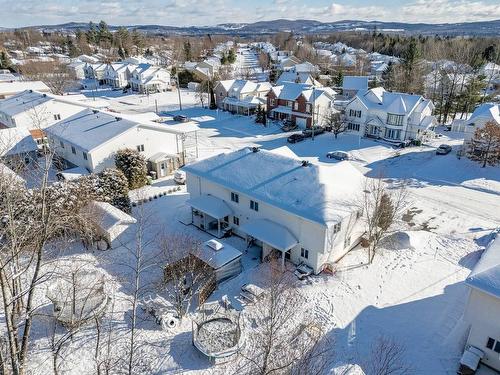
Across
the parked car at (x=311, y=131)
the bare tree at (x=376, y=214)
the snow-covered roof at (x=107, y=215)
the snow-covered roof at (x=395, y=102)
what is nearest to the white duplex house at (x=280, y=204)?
the bare tree at (x=376, y=214)

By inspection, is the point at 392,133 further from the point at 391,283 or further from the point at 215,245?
the point at 215,245

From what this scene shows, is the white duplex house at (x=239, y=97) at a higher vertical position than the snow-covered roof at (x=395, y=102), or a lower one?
lower

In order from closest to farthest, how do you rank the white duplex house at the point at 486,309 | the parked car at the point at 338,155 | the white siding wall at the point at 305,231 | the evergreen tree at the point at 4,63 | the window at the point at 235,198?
the white duplex house at the point at 486,309 < the white siding wall at the point at 305,231 < the window at the point at 235,198 < the parked car at the point at 338,155 < the evergreen tree at the point at 4,63

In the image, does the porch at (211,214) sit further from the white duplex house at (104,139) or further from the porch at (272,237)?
the white duplex house at (104,139)

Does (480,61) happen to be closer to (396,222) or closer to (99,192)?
(396,222)

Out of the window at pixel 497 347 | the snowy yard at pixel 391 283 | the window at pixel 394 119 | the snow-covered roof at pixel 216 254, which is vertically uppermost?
the window at pixel 394 119

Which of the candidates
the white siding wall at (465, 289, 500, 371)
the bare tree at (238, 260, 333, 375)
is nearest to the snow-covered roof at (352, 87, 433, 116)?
the white siding wall at (465, 289, 500, 371)

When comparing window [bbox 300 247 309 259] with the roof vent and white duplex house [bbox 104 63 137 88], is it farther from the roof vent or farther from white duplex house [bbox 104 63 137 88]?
white duplex house [bbox 104 63 137 88]

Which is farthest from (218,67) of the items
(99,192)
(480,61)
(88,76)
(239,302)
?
(239,302)
